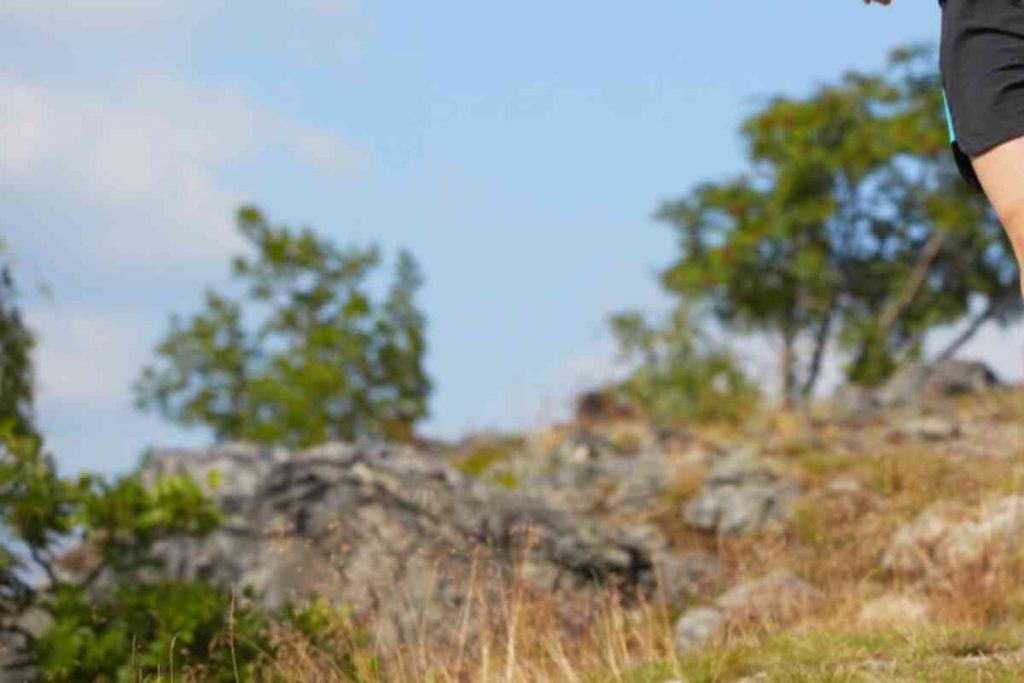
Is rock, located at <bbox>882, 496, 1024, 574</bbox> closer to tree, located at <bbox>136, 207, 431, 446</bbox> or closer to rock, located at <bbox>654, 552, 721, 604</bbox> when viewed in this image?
rock, located at <bbox>654, 552, 721, 604</bbox>

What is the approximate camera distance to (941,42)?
210 inches

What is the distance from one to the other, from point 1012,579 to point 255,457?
7478 millimetres

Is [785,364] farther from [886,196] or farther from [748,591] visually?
[748,591]

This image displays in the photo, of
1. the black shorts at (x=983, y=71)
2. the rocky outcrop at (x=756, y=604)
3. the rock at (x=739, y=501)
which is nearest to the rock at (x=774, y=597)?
the rocky outcrop at (x=756, y=604)

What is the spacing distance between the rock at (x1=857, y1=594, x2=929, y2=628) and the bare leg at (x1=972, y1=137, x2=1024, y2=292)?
349 cm

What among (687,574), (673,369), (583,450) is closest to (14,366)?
(687,574)

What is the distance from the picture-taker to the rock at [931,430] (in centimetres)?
1705

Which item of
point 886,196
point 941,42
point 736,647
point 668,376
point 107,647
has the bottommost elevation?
point 736,647

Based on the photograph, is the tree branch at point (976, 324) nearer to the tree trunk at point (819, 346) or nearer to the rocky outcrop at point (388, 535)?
the tree trunk at point (819, 346)

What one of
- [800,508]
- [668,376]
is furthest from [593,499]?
[668,376]

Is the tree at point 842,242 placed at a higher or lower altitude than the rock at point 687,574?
higher

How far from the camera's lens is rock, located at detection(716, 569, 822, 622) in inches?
367

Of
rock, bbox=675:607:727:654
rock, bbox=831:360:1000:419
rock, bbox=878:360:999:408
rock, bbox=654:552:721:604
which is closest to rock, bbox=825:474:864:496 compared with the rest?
rock, bbox=654:552:721:604

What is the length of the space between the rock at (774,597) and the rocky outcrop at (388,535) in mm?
633
